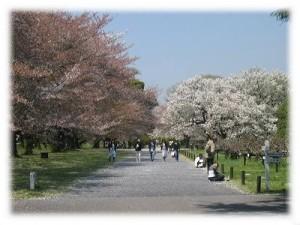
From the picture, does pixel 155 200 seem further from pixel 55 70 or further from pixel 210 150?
pixel 55 70

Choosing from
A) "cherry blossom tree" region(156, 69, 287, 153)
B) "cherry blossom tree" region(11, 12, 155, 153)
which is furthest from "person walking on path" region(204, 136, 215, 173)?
"cherry blossom tree" region(156, 69, 287, 153)

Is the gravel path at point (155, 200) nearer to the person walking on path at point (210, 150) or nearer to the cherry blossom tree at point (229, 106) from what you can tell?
the person walking on path at point (210, 150)

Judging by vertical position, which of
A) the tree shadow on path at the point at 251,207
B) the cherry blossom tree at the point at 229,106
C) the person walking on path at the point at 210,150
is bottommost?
the tree shadow on path at the point at 251,207

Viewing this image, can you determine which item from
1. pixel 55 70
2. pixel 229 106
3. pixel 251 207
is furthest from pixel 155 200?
pixel 229 106

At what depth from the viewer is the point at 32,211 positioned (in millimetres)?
13203

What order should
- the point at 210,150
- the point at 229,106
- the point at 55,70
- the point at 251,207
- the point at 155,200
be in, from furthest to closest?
the point at 229,106 < the point at 55,70 < the point at 210,150 < the point at 155,200 < the point at 251,207

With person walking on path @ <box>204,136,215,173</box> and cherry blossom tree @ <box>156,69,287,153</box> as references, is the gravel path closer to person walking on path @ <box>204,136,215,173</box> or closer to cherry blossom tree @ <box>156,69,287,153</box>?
person walking on path @ <box>204,136,215,173</box>

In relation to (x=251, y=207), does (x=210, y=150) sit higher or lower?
higher

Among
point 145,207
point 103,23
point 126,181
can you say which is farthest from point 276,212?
point 103,23

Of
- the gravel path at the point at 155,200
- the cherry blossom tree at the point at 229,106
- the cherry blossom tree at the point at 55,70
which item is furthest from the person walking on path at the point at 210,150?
the cherry blossom tree at the point at 229,106

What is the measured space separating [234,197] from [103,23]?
2330 cm

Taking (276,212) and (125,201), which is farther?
(125,201)

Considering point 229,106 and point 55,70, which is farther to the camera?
point 229,106
